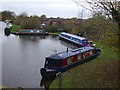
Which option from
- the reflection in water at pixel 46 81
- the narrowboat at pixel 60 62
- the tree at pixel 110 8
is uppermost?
the tree at pixel 110 8

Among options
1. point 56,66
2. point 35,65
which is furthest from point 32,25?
point 56,66

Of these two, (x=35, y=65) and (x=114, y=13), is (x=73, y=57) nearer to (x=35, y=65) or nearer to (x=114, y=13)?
(x=35, y=65)

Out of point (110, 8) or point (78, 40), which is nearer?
point (110, 8)

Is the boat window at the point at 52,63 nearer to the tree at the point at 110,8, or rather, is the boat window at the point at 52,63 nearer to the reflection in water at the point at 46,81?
the reflection in water at the point at 46,81

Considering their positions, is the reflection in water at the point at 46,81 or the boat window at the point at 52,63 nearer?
the reflection in water at the point at 46,81

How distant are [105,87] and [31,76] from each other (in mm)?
4419

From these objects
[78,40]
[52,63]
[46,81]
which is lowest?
[46,81]

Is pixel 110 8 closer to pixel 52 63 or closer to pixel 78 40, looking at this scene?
pixel 52 63

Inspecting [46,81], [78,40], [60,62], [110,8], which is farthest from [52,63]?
[78,40]

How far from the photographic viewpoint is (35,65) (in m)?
10.3

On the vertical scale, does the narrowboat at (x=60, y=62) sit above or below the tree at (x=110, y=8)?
below

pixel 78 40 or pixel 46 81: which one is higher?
pixel 78 40

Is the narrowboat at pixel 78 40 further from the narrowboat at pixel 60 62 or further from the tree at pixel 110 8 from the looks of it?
the tree at pixel 110 8

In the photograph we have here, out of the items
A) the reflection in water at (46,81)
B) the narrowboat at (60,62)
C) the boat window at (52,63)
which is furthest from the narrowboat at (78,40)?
the reflection in water at (46,81)
